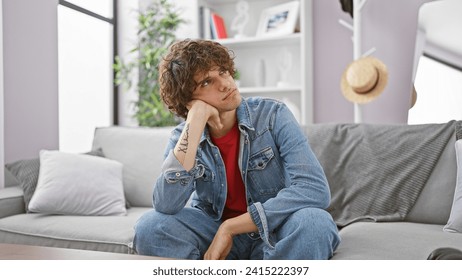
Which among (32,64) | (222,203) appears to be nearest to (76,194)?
(222,203)

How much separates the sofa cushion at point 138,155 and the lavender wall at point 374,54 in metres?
1.38

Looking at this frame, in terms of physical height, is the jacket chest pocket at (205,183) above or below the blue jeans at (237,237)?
above

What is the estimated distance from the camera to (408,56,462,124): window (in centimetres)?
275

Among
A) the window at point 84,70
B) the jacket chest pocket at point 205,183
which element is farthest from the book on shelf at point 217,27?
the jacket chest pocket at point 205,183

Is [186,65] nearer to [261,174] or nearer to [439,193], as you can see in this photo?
[261,174]

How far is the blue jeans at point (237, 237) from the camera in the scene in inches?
45.2

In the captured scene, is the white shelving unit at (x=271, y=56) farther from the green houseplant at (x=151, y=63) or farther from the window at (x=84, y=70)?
the window at (x=84, y=70)

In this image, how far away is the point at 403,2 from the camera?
118 inches

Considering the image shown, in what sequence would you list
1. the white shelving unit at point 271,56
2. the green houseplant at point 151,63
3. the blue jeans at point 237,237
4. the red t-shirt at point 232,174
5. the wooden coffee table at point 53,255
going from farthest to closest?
the green houseplant at point 151,63
the white shelving unit at point 271,56
the red t-shirt at point 232,174
the blue jeans at point 237,237
the wooden coffee table at point 53,255

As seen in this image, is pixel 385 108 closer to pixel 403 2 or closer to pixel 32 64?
pixel 403 2

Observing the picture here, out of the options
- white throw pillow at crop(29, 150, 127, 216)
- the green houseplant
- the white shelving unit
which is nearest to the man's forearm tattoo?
white throw pillow at crop(29, 150, 127, 216)

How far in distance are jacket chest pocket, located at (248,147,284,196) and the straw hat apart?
162 centimetres

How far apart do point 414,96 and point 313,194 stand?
6.33 ft

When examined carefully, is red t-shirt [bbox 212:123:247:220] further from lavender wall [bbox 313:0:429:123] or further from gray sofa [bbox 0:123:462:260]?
lavender wall [bbox 313:0:429:123]
